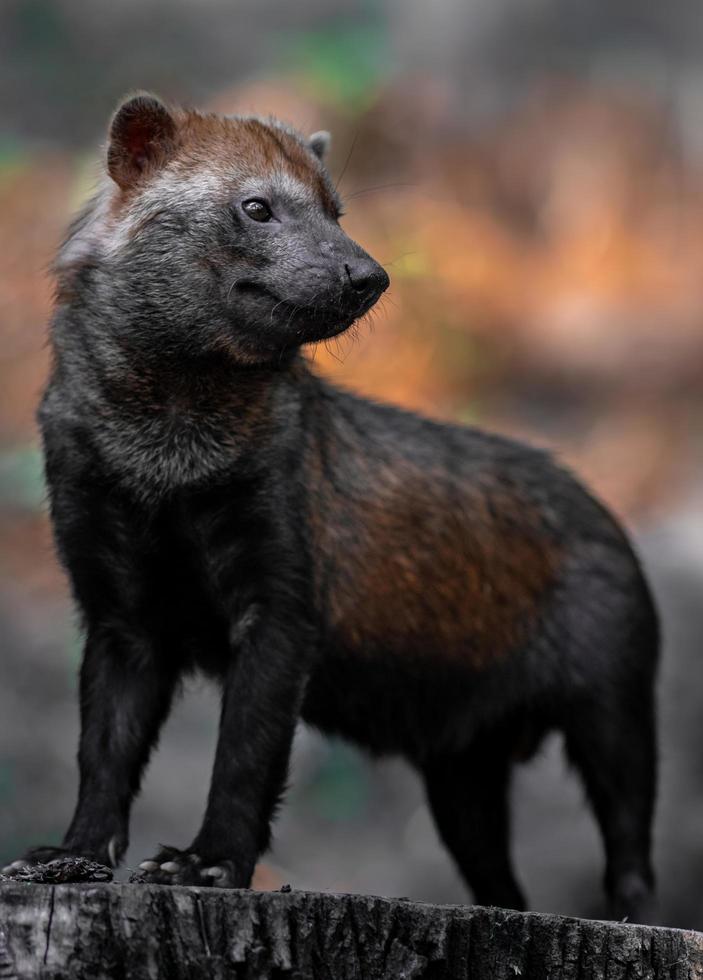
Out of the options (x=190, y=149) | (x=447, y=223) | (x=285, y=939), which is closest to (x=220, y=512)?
(x=190, y=149)

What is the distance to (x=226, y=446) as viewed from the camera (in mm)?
4160

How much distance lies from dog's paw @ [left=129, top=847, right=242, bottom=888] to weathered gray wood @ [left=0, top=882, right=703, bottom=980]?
0.82 metres

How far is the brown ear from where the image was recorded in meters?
4.22

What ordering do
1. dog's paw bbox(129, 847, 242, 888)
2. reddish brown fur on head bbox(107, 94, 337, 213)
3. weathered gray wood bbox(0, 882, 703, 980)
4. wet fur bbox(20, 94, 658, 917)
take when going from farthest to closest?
reddish brown fur on head bbox(107, 94, 337, 213), wet fur bbox(20, 94, 658, 917), dog's paw bbox(129, 847, 242, 888), weathered gray wood bbox(0, 882, 703, 980)

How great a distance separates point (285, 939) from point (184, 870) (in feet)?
3.02

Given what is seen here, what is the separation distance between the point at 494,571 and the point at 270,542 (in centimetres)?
136

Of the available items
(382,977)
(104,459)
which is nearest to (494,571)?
(104,459)

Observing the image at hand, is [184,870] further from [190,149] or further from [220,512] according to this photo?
[190,149]

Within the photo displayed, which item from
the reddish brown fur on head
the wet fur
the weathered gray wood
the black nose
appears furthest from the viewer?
the reddish brown fur on head

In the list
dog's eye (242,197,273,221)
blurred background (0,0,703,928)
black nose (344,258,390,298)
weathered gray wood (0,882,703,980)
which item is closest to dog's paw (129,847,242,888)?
weathered gray wood (0,882,703,980)

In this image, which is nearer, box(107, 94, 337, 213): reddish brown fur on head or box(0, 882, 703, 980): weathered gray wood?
box(0, 882, 703, 980): weathered gray wood

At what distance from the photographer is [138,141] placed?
168 inches

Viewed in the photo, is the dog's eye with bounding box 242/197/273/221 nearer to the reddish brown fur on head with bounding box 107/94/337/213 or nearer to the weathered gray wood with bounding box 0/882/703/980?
the reddish brown fur on head with bounding box 107/94/337/213

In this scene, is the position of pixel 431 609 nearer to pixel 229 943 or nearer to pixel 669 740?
pixel 229 943
